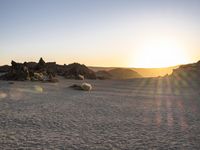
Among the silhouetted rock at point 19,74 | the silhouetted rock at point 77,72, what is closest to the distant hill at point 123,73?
the silhouetted rock at point 77,72

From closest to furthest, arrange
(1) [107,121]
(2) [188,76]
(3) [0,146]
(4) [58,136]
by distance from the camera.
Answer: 1. (3) [0,146]
2. (4) [58,136]
3. (1) [107,121]
4. (2) [188,76]

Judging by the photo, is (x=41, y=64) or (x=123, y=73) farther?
(x=123, y=73)

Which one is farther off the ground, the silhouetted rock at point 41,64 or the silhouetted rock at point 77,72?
the silhouetted rock at point 41,64

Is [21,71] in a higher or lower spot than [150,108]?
higher

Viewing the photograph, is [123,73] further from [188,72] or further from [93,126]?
[93,126]

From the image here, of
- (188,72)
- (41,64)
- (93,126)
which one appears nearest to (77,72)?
(41,64)

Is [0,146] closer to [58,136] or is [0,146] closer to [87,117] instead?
[58,136]

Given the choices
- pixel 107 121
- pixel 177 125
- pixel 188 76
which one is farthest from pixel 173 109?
pixel 188 76

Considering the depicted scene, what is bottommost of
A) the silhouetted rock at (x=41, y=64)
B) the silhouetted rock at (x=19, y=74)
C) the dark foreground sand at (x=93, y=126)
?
the dark foreground sand at (x=93, y=126)

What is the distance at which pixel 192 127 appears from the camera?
13.6m

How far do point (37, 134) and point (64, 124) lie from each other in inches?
78.6

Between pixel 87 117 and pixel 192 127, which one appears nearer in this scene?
pixel 192 127

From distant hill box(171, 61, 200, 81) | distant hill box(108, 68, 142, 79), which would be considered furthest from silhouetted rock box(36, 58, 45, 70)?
distant hill box(108, 68, 142, 79)

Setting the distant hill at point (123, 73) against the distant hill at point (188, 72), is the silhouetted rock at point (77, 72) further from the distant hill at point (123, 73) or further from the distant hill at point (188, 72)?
the distant hill at point (188, 72)
